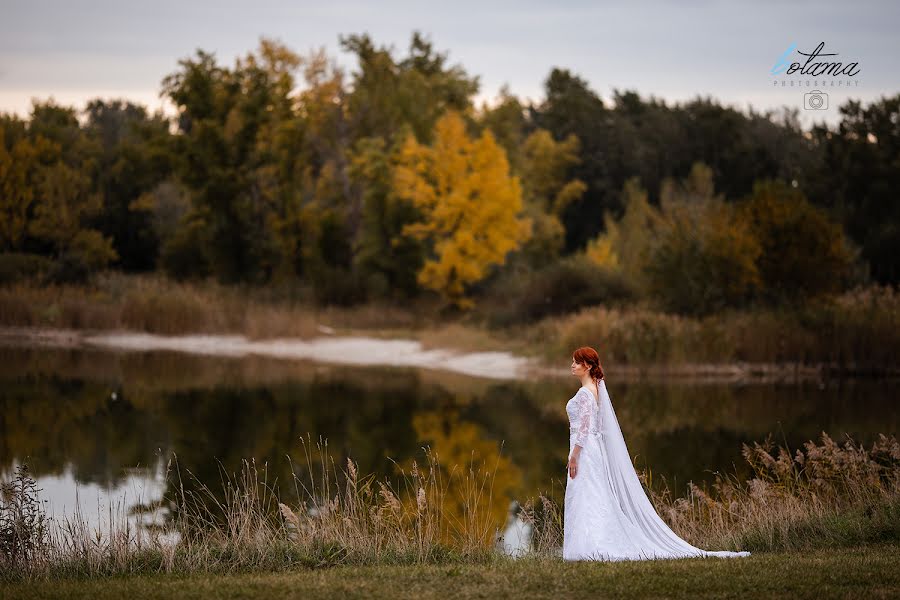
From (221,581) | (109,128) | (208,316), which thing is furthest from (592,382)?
(109,128)

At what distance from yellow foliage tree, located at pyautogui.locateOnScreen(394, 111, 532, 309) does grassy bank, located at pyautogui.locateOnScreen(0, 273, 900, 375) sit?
1.94 metres

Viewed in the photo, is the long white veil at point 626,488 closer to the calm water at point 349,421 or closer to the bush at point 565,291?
the calm water at point 349,421

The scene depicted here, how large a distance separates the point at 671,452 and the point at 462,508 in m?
5.72

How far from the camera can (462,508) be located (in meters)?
16.1

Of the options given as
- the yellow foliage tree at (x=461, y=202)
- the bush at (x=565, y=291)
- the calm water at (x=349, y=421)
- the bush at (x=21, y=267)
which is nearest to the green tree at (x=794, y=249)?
the calm water at (x=349, y=421)

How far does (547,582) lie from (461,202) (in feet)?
110

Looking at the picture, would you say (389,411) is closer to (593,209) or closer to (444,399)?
(444,399)

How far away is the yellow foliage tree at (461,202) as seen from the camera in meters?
41.1

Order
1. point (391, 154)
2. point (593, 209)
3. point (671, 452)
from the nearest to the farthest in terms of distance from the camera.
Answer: point (671, 452)
point (391, 154)
point (593, 209)

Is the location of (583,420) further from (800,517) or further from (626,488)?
(800,517)

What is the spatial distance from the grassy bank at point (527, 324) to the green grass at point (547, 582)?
2219cm

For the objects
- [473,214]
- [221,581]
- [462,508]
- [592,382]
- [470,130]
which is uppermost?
[470,130]

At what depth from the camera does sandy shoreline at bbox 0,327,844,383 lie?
100 ft

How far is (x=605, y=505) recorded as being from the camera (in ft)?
30.2
